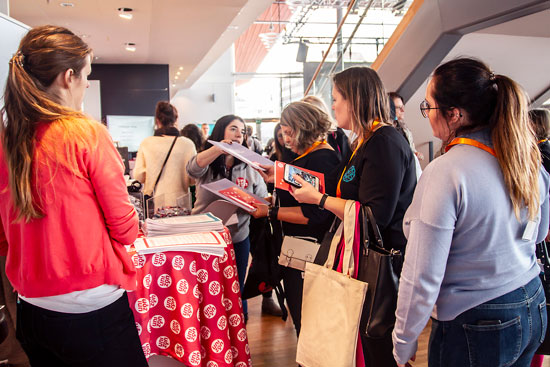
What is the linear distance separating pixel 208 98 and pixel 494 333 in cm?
1706

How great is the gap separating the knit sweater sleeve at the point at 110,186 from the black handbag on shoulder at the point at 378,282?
0.81 metres

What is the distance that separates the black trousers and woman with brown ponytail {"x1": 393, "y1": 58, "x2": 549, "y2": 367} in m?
0.82

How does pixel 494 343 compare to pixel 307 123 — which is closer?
pixel 494 343

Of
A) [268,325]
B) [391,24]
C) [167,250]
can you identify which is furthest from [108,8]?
[167,250]

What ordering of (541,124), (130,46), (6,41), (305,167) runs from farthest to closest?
(130,46)
(541,124)
(6,41)
(305,167)

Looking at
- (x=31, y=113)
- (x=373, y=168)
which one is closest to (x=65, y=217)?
(x=31, y=113)

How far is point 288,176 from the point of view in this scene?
1.86 m

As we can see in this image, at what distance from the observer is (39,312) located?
3.99 feet

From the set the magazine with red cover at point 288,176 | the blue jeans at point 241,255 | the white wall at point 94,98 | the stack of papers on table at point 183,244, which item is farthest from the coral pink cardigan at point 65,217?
the white wall at point 94,98

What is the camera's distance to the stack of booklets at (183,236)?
68.9 inches

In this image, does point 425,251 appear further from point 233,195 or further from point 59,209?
point 233,195

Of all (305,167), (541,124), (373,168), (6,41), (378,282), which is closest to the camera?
(378,282)

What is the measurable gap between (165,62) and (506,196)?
1014cm

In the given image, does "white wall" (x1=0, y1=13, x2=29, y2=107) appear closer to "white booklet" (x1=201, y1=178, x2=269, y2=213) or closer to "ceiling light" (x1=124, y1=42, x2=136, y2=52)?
"white booklet" (x1=201, y1=178, x2=269, y2=213)
